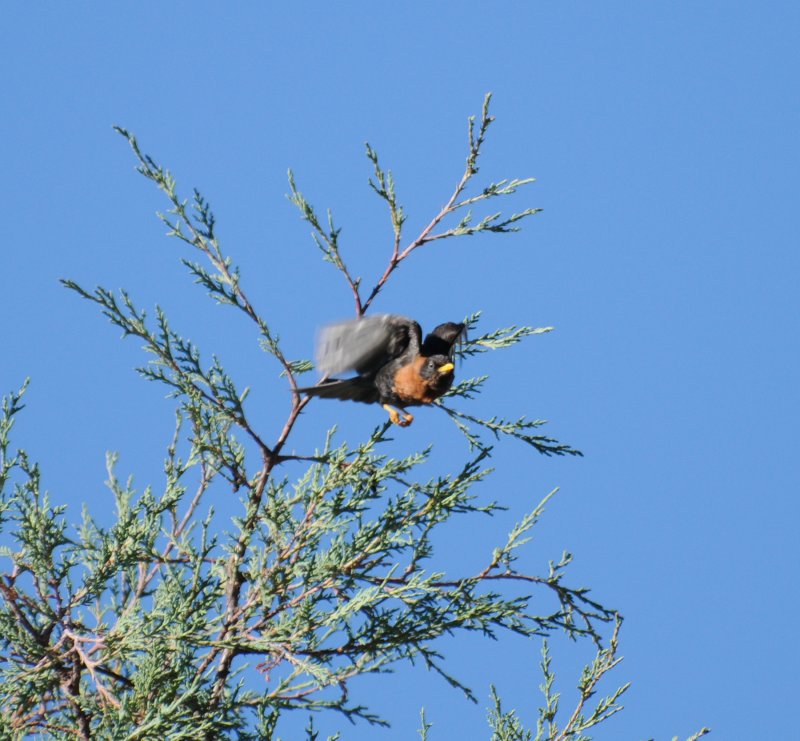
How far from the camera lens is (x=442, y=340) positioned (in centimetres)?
507

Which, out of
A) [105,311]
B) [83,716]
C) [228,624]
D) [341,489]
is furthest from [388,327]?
[83,716]

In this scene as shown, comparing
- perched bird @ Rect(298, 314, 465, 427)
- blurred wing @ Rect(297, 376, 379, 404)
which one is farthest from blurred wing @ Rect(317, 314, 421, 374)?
blurred wing @ Rect(297, 376, 379, 404)

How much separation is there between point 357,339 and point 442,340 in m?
0.57

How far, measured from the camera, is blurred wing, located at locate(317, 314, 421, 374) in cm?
461

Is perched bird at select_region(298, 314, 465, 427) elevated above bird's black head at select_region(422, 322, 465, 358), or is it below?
below

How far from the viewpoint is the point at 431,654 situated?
4.11 metres

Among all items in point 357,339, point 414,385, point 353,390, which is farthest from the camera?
point 353,390

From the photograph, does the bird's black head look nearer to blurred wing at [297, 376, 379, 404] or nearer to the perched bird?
the perched bird

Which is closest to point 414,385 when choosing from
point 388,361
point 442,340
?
point 388,361

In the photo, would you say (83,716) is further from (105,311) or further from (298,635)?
(105,311)

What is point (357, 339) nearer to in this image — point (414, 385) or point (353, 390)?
point (414, 385)

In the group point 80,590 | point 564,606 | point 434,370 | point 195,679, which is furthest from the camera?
point 434,370

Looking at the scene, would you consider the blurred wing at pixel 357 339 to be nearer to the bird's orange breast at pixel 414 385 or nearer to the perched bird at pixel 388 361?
the perched bird at pixel 388 361

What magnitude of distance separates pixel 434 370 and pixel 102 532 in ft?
5.08
